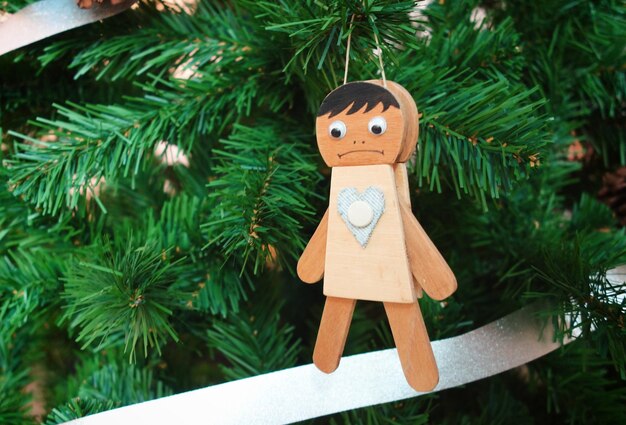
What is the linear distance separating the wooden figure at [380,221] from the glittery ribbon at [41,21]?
20cm

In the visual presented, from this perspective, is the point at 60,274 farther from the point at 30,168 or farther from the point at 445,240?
the point at 445,240

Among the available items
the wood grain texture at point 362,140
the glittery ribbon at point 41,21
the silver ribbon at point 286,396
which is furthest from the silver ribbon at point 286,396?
the glittery ribbon at point 41,21

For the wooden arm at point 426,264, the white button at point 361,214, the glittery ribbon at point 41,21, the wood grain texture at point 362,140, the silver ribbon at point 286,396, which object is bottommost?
the silver ribbon at point 286,396

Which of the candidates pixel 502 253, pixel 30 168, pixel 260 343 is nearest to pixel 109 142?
pixel 30 168

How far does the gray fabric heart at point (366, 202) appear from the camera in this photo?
296 mm

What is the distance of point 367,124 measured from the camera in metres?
0.29

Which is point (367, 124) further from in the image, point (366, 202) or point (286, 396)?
point (286, 396)

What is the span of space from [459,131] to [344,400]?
0.18 metres

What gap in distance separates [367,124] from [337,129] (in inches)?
0.7

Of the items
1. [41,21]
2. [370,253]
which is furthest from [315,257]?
[41,21]

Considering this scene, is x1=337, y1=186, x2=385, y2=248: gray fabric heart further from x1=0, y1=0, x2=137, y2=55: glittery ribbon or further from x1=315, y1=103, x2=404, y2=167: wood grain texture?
x1=0, y1=0, x2=137, y2=55: glittery ribbon

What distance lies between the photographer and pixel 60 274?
405 mm

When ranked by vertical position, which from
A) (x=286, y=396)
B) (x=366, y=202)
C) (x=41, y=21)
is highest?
(x=41, y=21)

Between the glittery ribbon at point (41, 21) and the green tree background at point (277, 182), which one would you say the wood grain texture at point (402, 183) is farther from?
the glittery ribbon at point (41, 21)
